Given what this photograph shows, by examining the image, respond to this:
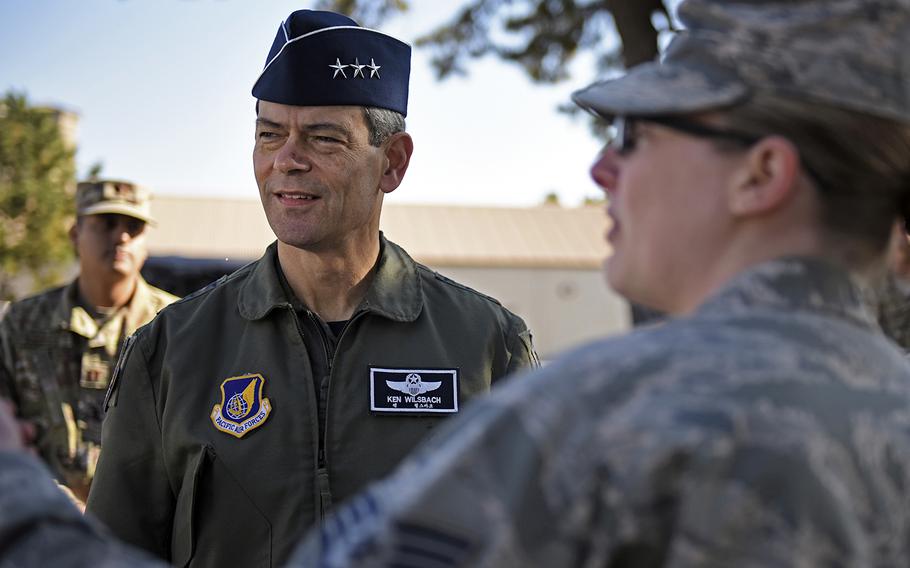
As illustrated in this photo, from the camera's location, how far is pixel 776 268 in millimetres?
1240

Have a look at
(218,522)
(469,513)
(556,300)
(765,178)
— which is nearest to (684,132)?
(765,178)

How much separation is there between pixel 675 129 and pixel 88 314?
16.5 ft

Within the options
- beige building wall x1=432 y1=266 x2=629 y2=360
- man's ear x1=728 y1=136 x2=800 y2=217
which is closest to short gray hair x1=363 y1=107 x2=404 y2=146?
man's ear x1=728 y1=136 x2=800 y2=217

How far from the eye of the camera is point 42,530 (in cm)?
117

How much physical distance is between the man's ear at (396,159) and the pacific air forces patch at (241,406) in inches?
31.2

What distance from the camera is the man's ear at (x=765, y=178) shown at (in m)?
1.22

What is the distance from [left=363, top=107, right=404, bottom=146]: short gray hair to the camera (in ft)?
10.1

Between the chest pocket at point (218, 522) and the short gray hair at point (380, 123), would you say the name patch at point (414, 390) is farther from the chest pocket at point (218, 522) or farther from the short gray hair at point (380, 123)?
the short gray hair at point (380, 123)

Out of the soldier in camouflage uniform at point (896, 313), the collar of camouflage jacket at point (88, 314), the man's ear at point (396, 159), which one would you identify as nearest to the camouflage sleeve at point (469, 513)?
the man's ear at point (396, 159)

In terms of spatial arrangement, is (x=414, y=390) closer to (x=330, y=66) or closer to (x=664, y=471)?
(x=330, y=66)

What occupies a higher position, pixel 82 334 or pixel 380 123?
pixel 380 123

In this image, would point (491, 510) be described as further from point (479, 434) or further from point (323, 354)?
point (323, 354)

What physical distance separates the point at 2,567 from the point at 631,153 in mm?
910

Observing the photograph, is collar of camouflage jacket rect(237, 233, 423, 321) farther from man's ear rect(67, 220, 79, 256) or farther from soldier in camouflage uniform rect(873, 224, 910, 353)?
man's ear rect(67, 220, 79, 256)
